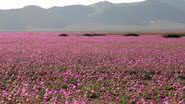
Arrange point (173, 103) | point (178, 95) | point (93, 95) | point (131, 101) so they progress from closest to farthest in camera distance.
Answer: point (173, 103)
point (131, 101)
point (178, 95)
point (93, 95)

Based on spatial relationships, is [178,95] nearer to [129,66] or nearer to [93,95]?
[93,95]

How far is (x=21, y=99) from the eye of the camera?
29.8ft

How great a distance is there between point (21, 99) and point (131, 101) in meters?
2.39

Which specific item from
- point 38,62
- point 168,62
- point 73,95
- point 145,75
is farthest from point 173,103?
point 38,62

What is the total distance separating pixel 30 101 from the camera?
877 centimetres

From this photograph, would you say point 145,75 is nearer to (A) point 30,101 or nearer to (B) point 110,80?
(B) point 110,80

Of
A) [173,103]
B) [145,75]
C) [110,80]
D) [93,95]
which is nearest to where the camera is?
[173,103]

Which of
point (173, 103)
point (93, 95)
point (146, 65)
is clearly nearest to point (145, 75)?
point (146, 65)

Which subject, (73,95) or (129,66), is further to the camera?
(129,66)

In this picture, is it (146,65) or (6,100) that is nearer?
(6,100)

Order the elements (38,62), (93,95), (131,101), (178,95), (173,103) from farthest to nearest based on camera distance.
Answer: (38,62)
(93,95)
(178,95)
(131,101)
(173,103)

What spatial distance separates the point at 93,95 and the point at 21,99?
9.40 ft

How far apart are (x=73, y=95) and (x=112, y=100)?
3.28ft

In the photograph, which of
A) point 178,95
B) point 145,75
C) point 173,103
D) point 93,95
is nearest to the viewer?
point 173,103
